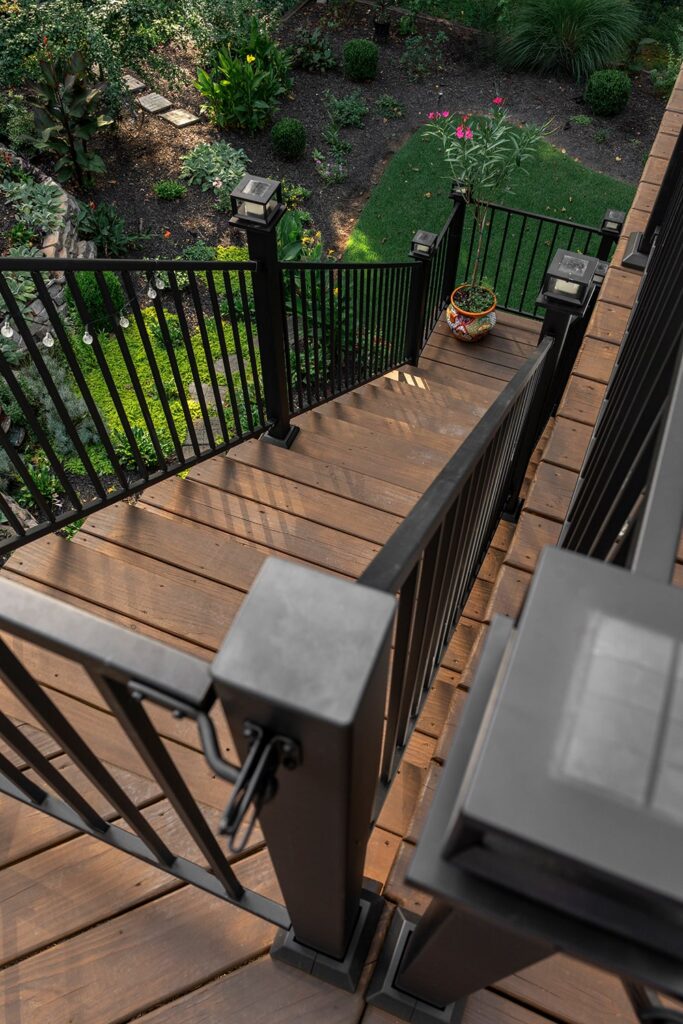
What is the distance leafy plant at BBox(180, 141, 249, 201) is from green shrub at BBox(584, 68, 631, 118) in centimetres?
430

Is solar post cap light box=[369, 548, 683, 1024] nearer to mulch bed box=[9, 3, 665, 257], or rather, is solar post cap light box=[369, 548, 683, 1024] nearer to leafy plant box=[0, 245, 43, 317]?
leafy plant box=[0, 245, 43, 317]

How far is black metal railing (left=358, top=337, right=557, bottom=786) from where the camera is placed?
0.98m

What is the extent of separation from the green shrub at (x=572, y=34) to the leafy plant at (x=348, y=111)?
2.19m

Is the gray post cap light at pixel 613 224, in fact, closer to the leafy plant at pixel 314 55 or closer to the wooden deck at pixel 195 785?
the wooden deck at pixel 195 785

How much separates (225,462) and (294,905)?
211cm

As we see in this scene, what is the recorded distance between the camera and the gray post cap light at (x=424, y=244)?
476cm

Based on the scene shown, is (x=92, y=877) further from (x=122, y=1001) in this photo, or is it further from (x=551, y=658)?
(x=551, y=658)

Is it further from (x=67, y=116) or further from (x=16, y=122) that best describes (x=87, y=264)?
(x=16, y=122)

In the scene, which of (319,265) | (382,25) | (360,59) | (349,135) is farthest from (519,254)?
(382,25)

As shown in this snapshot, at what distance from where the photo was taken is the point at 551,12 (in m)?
8.99

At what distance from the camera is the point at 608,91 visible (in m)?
8.39

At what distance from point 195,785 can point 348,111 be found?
8.87 m

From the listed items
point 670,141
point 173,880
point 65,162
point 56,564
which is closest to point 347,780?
point 173,880

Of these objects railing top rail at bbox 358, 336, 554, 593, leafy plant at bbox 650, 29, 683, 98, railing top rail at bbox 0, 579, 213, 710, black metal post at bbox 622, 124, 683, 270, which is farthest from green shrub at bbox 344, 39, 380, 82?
railing top rail at bbox 0, 579, 213, 710
